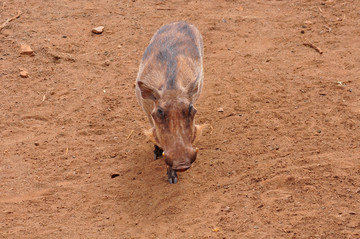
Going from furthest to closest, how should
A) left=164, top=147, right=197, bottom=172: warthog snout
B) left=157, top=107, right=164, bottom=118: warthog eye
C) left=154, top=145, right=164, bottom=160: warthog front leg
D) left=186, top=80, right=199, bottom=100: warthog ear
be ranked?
left=154, top=145, right=164, bottom=160: warthog front leg → left=186, top=80, right=199, bottom=100: warthog ear → left=157, top=107, right=164, bottom=118: warthog eye → left=164, top=147, right=197, bottom=172: warthog snout

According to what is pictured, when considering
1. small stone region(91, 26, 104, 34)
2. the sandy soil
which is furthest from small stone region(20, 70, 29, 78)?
small stone region(91, 26, 104, 34)

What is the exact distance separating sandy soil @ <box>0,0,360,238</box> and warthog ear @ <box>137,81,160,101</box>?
869mm

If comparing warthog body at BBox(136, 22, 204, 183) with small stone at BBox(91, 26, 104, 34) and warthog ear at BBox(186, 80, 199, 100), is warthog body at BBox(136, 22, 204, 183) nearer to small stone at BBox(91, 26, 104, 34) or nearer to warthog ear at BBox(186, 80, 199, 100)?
warthog ear at BBox(186, 80, 199, 100)

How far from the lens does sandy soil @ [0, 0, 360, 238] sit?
422cm

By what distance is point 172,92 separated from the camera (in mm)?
4273

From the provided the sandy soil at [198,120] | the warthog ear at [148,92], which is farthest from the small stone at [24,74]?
the warthog ear at [148,92]

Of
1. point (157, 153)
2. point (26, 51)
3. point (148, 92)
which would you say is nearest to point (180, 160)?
point (148, 92)

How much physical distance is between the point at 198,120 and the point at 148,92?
1.33 m

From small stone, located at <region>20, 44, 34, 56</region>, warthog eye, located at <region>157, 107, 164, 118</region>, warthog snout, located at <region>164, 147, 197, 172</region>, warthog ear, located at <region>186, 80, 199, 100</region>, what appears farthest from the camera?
small stone, located at <region>20, 44, 34, 56</region>

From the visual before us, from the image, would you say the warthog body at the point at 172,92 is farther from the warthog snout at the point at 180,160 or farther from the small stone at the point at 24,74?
the small stone at the point at 24,74

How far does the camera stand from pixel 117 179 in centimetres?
482

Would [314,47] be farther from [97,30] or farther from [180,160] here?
[180,160]

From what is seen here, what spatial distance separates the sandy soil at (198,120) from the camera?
166 inches

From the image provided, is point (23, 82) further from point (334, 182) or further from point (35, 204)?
point (334, 182)
